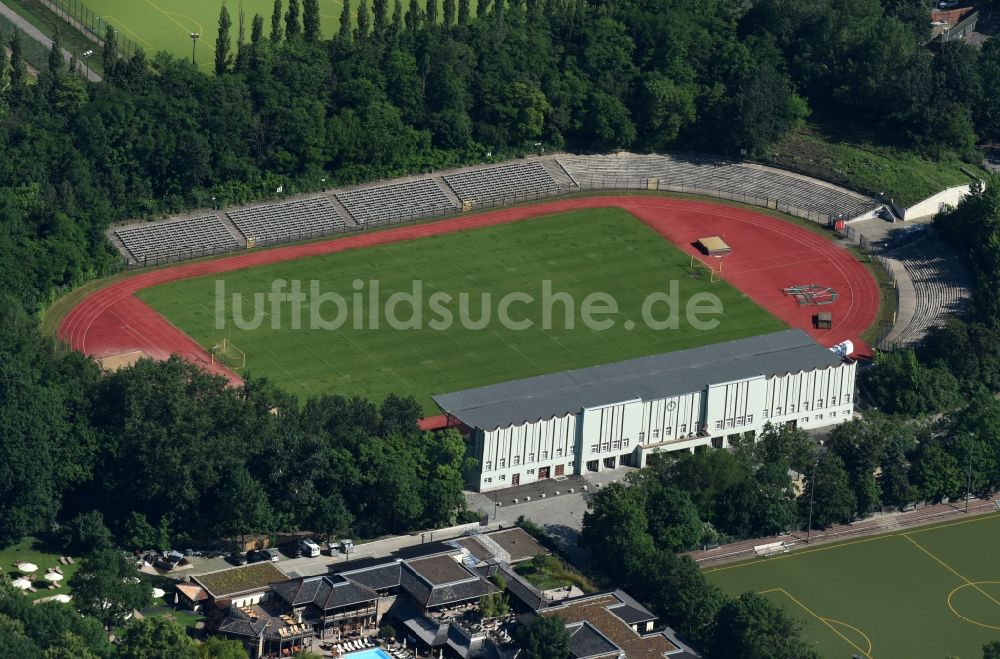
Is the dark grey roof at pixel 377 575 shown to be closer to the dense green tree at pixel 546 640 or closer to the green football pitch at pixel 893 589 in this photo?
the dense green tree at pixel 546 640

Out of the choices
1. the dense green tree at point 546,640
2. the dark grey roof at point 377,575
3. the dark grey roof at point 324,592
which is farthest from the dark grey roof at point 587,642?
the dark grey roof at point 324,592

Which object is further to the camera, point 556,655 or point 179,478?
point 179,478

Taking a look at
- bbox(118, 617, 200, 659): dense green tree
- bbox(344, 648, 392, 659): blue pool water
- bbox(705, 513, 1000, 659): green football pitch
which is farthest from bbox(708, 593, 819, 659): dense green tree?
bbox(118, 617, 200, 659): dense green tree

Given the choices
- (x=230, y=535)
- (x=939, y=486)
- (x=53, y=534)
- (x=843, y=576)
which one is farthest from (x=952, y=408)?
(x=53, y=534)

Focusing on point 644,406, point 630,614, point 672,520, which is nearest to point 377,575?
point 630,614

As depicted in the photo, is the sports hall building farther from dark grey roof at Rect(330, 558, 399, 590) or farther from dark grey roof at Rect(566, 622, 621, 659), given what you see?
dark grey roof at Rect(566, 622, 621, 659)

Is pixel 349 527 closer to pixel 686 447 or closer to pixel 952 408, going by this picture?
pixel 686 447
